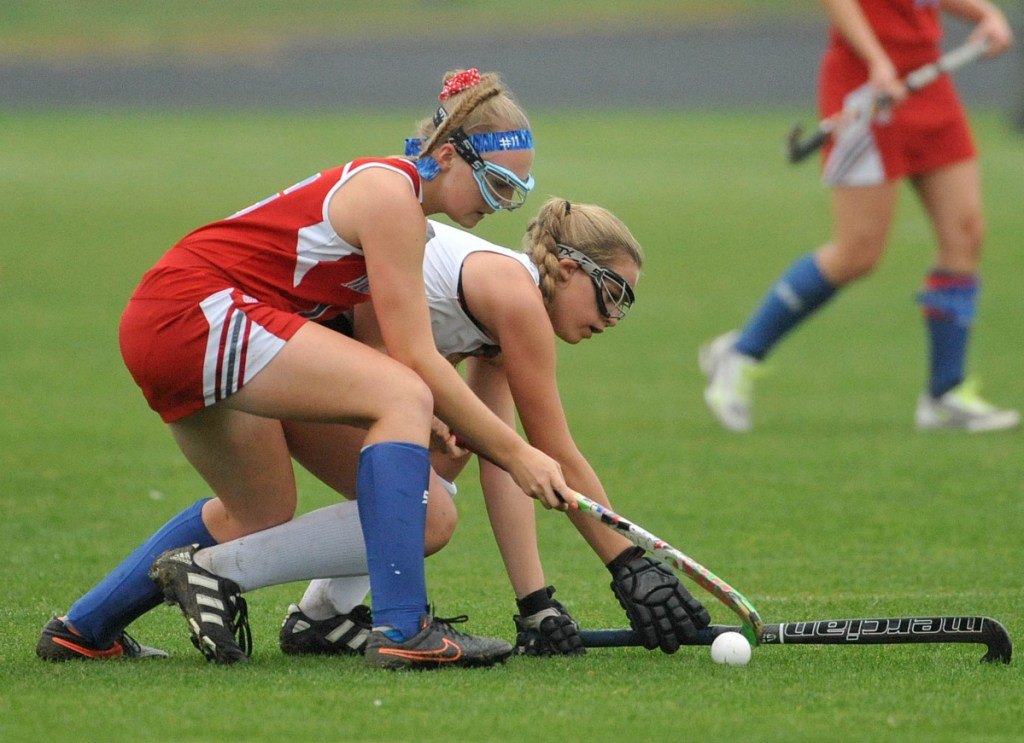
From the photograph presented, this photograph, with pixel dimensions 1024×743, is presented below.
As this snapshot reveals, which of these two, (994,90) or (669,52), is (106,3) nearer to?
(669,52)

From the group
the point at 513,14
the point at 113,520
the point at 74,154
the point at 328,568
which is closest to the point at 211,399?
the point at 328,568

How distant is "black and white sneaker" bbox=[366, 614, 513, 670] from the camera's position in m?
3.46

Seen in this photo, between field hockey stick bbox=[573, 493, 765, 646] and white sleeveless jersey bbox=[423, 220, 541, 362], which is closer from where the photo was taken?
field hockey stick bbox=[573, 493, 765, 646]

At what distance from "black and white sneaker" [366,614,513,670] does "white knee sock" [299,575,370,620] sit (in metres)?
0.35

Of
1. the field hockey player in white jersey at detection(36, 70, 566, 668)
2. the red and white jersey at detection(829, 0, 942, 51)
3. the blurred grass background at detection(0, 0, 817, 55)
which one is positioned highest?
the blurred grass background at detection(0, 0, 817, 55)

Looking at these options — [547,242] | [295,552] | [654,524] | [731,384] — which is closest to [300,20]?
[731,384]

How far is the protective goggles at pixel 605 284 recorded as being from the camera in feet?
12.5

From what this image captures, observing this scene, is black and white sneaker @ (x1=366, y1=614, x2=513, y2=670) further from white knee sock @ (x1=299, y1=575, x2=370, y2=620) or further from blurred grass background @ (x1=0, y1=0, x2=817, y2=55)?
blurred grass background @ (x1=0, y1=0, x2=817, y2=55)

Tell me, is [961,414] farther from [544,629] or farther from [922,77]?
[544,629]

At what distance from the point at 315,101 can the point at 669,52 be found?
23.6ft

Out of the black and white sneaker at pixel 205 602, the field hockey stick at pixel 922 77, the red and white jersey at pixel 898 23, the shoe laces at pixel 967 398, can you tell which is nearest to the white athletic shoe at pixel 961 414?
the shoe laces at pixel 967 398

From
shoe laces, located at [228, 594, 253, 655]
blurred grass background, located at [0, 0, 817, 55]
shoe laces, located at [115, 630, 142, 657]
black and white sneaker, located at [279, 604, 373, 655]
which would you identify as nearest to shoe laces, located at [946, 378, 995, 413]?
black and white sneaker, located at [279, 604, 373, 655]

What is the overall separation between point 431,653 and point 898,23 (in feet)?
14.2

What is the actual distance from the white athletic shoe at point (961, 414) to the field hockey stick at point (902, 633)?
3.42 m
